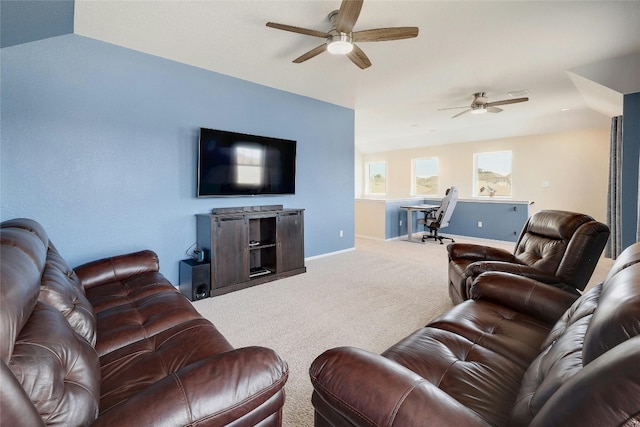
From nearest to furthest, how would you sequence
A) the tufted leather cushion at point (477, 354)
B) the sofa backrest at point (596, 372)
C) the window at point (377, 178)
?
the sofa backrest at point (596, 372), the tufted leather cushion at point (477, 354), the window at point (377, 178)

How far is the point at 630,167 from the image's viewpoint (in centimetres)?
387

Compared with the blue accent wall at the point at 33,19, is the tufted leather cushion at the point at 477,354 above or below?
below

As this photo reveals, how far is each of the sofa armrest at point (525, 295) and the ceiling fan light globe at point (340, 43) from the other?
207 centimetres

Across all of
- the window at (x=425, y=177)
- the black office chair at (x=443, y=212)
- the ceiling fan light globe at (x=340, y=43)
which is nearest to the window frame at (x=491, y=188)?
the window at (x=425, y=177)

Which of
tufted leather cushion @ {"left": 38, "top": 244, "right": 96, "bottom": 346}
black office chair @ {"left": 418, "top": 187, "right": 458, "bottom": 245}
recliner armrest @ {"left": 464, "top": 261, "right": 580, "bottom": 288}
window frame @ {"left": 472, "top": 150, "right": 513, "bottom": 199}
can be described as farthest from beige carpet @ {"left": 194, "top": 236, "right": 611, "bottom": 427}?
window frame @ {"left": 472, "top": 150, "right": 513, "bottom": 199}

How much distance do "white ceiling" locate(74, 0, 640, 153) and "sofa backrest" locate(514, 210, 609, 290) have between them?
1723mm

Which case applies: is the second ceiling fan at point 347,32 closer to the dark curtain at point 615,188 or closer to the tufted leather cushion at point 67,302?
the tufted leather cushion at point 67,302

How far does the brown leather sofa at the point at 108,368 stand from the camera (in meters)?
0.78

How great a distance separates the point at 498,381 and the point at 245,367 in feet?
3.12

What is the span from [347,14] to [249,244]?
2541 mm

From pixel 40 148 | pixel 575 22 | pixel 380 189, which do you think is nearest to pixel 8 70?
pixel 40 148

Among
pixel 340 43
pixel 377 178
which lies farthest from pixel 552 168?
pixel 340 43

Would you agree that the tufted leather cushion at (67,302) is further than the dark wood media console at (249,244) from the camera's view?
No

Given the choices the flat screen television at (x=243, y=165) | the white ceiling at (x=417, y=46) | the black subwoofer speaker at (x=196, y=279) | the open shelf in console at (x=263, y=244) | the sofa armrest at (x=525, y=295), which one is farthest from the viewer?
the open shelf in console at (x=263, y=244)
